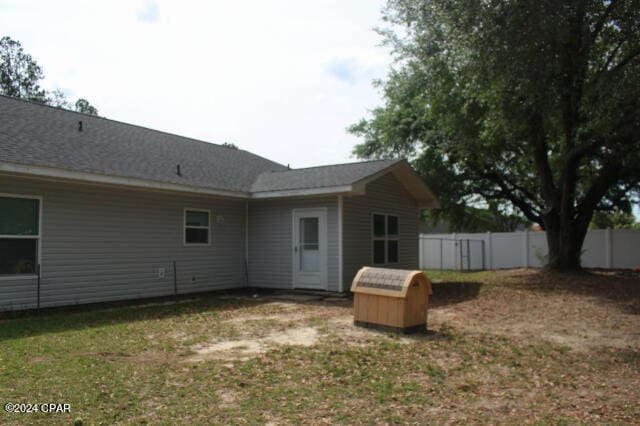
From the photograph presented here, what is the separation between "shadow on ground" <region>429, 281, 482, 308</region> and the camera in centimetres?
1112

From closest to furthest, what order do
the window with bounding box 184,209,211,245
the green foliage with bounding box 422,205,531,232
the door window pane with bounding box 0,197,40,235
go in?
1. the door window pane with bounding box 0,197,40,235
2. the window with bounding box 184,209,211,245
3. the green foliage with bounding box 422,205,531,232

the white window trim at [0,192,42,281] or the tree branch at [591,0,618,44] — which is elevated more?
the tree branch at [591,0,618,44]

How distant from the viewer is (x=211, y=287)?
41.2ft

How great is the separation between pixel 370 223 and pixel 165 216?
5103mm

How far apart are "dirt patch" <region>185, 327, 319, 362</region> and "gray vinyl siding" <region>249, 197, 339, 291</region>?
15.0ft

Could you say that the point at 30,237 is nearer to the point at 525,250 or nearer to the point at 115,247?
the point at 115,247

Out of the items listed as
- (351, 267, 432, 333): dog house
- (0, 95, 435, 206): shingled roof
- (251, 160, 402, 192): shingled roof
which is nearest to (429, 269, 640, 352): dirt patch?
(351, 267, 432, 333): dog house

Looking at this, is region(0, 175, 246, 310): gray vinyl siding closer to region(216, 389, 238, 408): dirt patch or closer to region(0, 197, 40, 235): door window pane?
region(0, 197, 40, 235): door window pane

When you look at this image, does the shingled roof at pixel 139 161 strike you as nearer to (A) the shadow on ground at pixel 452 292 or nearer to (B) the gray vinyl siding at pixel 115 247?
(B) the gray vinyl siding at pixel 115 247

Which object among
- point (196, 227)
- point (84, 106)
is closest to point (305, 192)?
point (196, 227)

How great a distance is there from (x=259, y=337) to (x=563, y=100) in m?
10.4

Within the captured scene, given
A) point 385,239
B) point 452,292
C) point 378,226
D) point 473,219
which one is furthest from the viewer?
point 473,219

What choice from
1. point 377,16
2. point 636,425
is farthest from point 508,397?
point 377,16

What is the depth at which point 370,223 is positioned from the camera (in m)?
13.3
